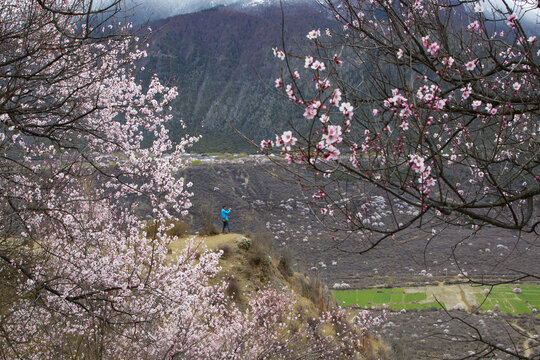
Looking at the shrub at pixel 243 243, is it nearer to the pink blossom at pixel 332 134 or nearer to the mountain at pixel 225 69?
the pink blossom at pixel 332 134

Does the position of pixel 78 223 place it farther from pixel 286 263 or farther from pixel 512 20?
pixel 286 263

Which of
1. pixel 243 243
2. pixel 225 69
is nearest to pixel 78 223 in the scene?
pixel 243 243

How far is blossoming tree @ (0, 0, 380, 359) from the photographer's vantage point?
129 inches

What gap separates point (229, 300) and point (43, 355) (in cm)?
615

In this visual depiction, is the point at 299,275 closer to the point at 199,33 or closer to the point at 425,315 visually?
the point at 425,315

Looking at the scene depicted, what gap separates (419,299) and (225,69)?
81905mm

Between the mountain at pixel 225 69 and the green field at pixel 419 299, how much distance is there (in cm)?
5170

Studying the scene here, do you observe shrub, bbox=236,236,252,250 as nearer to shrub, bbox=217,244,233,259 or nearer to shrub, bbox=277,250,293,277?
shrub, bbox=217,244,233,259

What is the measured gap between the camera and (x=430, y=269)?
2955 cm

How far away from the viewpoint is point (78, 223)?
451 centimetres

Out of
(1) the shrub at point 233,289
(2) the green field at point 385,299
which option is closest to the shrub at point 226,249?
(1) the shrub at point 233,289

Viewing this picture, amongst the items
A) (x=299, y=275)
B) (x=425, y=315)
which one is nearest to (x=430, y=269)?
(x=425, y=315)

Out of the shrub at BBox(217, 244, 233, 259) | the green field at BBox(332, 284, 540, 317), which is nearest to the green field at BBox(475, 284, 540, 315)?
the green field at BBox(332, 284, 540, 317)

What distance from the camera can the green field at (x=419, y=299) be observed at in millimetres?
22359
